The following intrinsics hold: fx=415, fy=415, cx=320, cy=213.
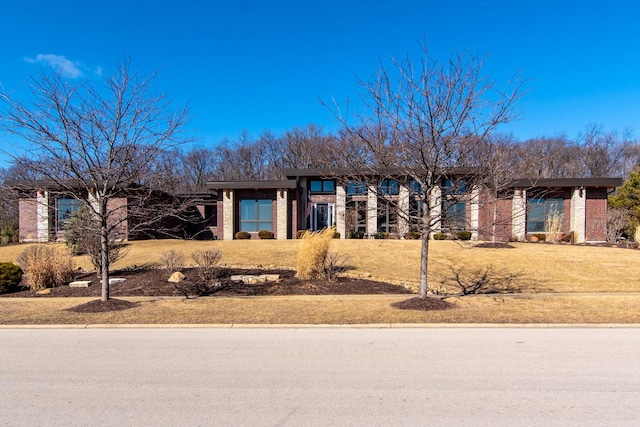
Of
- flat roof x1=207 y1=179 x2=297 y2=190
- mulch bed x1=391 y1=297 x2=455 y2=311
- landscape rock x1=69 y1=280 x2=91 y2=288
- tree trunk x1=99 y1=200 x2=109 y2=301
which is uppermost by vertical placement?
flat roof x1=207 y1=179 x2=297 y2=190

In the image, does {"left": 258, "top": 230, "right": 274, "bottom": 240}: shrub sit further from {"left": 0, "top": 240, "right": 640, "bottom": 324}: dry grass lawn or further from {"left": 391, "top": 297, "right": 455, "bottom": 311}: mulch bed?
{"left": 391, "top": 297, "right": 455, "bottom": 311}: mulch bed

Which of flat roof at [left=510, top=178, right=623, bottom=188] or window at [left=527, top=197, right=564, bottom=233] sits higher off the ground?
flat roof at [left=510, top=178, right=623, bottom=188]

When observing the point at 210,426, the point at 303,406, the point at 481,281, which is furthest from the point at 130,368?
the point at 481,281

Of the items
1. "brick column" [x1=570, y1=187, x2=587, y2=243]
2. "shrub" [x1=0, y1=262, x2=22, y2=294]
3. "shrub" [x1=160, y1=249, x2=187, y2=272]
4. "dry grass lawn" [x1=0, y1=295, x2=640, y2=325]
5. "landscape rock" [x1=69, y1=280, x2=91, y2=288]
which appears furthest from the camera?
"brick column" [x1=570, y1=187, x2=587, y2=243]

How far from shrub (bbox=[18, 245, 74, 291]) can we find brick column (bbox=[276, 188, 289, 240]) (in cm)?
1496

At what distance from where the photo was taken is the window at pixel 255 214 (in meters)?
28.7

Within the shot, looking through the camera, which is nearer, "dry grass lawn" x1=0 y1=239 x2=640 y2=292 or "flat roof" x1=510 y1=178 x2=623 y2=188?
"dry grass lawn" x1=0 y1=239 x2=640 y2=292

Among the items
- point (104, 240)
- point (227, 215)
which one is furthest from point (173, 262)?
point (227, 215)

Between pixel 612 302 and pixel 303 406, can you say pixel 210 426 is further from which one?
pixel 612 302

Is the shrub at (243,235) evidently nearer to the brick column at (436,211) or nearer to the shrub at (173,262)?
the shrub at (173,262)

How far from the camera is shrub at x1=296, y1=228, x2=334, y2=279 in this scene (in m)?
13.4

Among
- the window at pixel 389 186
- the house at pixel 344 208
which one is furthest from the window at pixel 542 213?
the window at pixel 389 186

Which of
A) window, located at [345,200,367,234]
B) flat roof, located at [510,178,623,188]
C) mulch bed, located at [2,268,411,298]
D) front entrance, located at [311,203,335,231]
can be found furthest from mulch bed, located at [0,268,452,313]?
flat roof, located at [510,178,623,188]

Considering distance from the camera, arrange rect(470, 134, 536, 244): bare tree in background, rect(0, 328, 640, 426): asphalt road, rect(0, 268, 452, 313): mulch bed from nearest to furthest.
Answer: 1. rect(0, 328, 640, 426): asphalt road
2. rect(470, 134, 536, 244): bare tree in background
3. rect(0, 268, 452, 313): mulch bed
